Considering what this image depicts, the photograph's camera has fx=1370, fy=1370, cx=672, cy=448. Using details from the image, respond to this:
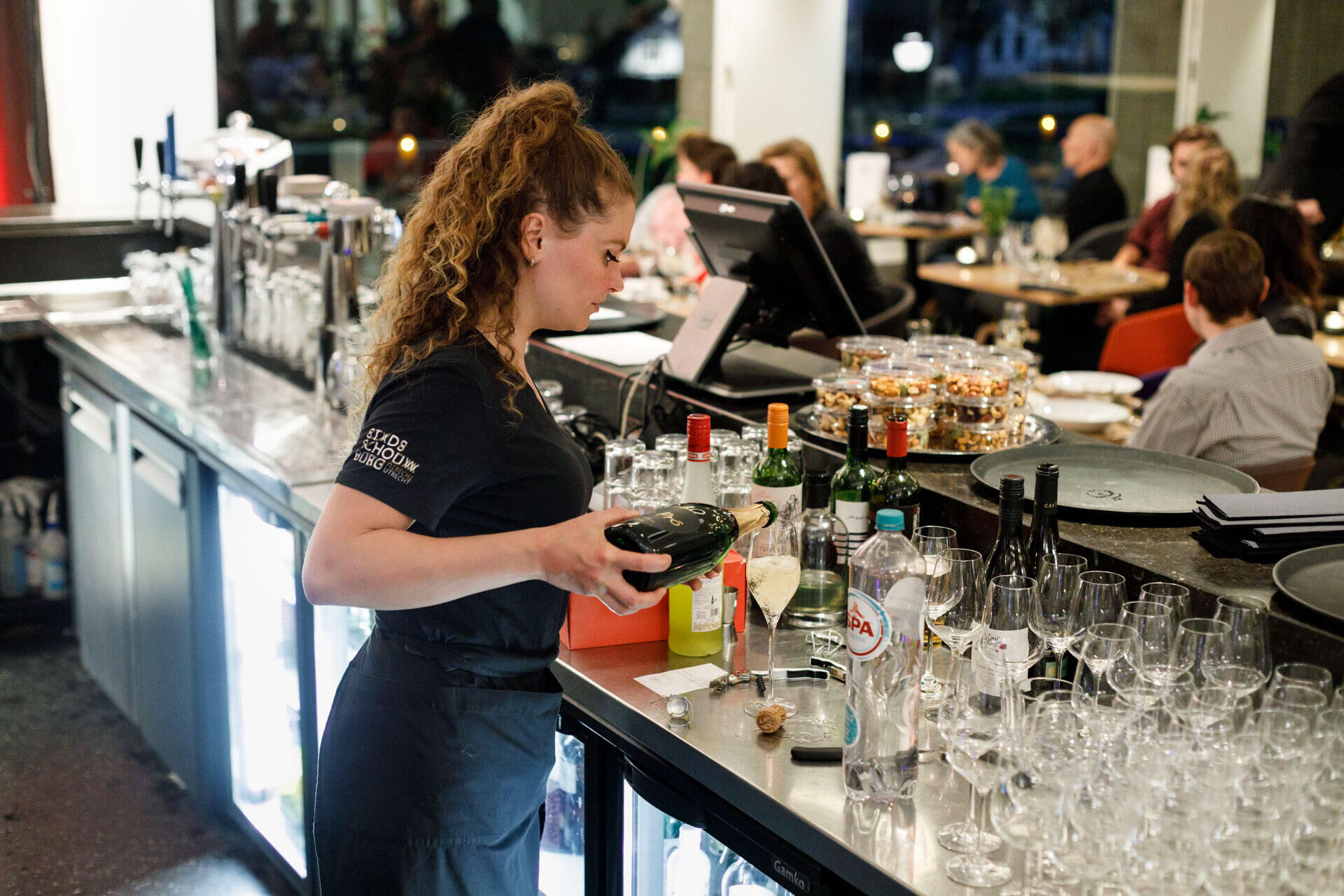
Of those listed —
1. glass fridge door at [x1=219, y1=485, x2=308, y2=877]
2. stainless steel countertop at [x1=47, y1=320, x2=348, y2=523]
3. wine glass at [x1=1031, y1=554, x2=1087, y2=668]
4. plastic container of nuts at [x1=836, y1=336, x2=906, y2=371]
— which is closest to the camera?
wine glass at [x1=1031, y1=554, x2=1087, y2=668]

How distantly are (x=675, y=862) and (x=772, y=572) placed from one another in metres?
0.48

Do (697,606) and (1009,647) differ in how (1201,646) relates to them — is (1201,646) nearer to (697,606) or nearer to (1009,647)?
(1009,647)

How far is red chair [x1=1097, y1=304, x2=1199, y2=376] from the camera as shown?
17.2ft

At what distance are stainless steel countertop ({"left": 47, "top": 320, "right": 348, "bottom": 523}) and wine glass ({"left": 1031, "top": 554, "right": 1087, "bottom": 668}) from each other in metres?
1.28

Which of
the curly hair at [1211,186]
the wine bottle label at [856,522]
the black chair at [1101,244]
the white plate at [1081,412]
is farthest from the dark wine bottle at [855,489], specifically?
the black chair at [1101,244]

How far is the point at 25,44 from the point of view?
5543 mm

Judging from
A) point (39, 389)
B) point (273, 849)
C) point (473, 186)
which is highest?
point (473, 186)

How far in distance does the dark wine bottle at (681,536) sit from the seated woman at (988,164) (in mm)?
6766

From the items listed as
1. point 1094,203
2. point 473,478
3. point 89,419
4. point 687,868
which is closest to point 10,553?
point 89,419

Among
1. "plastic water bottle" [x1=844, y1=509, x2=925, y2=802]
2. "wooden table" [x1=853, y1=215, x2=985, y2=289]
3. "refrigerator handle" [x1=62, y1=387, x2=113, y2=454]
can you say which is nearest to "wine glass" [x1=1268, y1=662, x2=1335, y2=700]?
"plastic water bottle" [x1=844, y1=509, x2=925, y2=802]

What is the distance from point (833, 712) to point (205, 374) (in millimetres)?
2385

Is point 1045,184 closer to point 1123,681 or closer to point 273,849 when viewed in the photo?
point 273,849

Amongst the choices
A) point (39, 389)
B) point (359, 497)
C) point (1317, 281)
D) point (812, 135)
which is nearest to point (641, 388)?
point (359, 497)

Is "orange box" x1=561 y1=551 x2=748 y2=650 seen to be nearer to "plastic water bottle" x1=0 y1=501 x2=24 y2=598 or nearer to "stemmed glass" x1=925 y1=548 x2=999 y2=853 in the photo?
"stemmed glass" x1=925 y1=548 x2=999 y2=853
